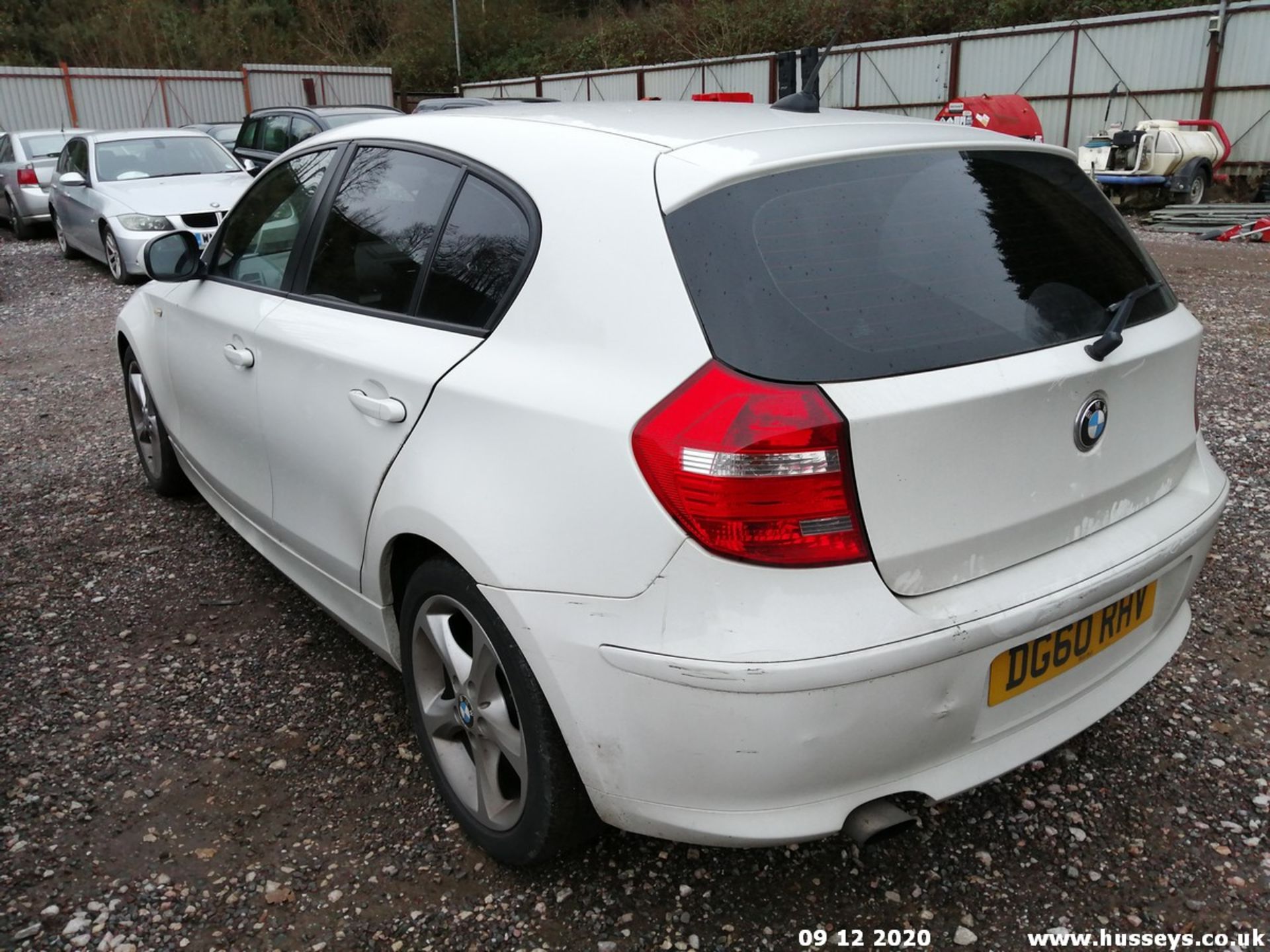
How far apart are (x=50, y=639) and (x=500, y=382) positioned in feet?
7.70

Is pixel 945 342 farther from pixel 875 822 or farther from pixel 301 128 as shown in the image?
pixel 301 128

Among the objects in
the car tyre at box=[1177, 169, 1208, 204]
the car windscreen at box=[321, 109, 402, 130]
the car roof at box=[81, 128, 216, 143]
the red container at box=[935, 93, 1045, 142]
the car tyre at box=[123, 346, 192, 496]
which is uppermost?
the car windscreen at box=[321, 109, 402, 130]

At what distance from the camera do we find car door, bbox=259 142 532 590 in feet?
7.78

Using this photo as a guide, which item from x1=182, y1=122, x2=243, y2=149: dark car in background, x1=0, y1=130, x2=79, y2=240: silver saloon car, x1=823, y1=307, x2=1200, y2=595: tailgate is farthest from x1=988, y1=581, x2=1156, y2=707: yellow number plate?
x1=182, y1=122, x2=243, y2=149: dark car in background

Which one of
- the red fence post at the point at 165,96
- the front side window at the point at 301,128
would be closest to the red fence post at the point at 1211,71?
the front side window at the point at 301,128

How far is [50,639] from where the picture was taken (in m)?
3.56

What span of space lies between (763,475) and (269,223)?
228 centimetres

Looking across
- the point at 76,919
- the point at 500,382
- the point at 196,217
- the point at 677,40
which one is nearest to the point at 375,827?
the point at 76,919

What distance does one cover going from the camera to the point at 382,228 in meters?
2.78

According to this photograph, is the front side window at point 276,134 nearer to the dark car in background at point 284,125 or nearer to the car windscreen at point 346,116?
the dark car in background at point 284,125

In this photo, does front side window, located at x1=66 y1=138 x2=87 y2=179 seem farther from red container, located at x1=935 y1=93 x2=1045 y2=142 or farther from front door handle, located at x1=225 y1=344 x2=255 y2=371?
red container, located at x1=935 y1=93 x2=1045 y2=142

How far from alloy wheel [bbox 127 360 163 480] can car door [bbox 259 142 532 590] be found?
173 centimetres

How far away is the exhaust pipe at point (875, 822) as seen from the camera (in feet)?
6.27

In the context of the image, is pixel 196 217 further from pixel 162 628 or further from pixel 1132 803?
pixel 1132 803
